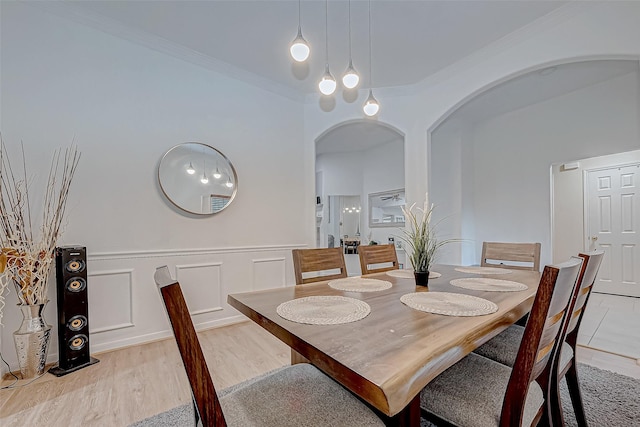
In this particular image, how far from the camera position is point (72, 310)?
2123 mm

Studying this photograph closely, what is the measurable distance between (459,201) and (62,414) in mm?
5518

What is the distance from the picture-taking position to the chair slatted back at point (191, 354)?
2.35 ft

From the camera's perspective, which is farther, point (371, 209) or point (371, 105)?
point (371, 209)

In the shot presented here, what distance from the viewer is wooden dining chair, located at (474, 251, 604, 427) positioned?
3.94 ft

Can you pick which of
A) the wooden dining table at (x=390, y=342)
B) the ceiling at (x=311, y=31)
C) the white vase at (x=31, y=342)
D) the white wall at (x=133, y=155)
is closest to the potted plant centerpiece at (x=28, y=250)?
the white vase at (x=31, y=342)

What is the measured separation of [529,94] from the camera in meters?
4.26

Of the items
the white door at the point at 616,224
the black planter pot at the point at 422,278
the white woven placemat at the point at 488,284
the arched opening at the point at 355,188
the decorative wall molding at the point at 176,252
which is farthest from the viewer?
the arched opening at the point at 355,188

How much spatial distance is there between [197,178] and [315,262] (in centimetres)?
172

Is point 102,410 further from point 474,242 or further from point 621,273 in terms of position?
point 621,273

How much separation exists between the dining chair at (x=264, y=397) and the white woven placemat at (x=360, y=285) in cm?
48

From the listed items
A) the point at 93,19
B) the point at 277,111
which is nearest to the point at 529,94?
the point at 277,111

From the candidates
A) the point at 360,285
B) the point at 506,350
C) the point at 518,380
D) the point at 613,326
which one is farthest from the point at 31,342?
the point at 613,326

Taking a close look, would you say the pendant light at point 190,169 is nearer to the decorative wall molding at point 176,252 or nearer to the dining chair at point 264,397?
the decorative wall molding at point 176,252

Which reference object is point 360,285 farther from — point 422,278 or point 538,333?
point 538,333
